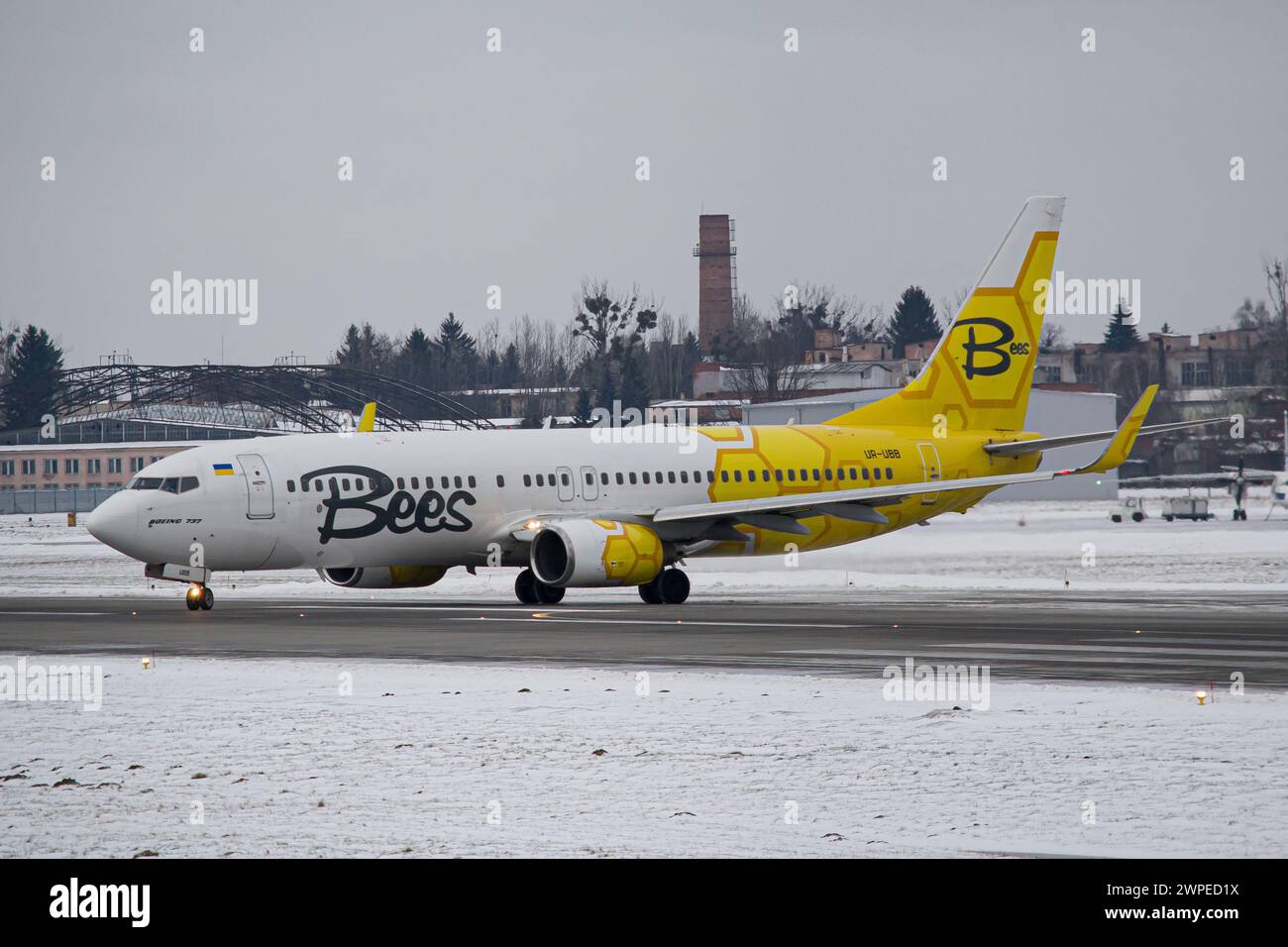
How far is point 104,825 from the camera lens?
46.4 ft

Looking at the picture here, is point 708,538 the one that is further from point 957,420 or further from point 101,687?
point 101,687

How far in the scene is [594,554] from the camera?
38250 mm

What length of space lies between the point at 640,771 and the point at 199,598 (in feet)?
78.1

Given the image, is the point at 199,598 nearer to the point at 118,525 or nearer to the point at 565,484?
the point at 118,525

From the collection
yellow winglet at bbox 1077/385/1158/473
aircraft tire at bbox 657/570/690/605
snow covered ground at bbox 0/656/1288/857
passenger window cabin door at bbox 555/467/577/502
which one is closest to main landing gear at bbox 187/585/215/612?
passenger window cabin door at bbox 555/467/577/502

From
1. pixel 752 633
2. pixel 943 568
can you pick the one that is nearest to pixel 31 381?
pixel 943 568

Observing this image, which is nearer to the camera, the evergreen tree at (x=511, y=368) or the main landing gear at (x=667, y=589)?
the main landing gear at (x=667, y=589)

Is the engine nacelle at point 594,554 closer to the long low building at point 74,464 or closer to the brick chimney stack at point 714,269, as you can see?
the long low building at point 74,464

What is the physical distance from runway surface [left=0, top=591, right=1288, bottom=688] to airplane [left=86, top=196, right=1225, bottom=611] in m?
1.19

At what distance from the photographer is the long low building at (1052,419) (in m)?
107

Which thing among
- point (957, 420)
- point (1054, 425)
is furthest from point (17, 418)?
point (957, 420)

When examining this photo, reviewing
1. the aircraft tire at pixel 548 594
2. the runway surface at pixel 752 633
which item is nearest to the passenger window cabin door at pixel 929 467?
the runway surface at pixel 752 633

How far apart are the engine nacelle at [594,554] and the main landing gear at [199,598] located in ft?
21.9
